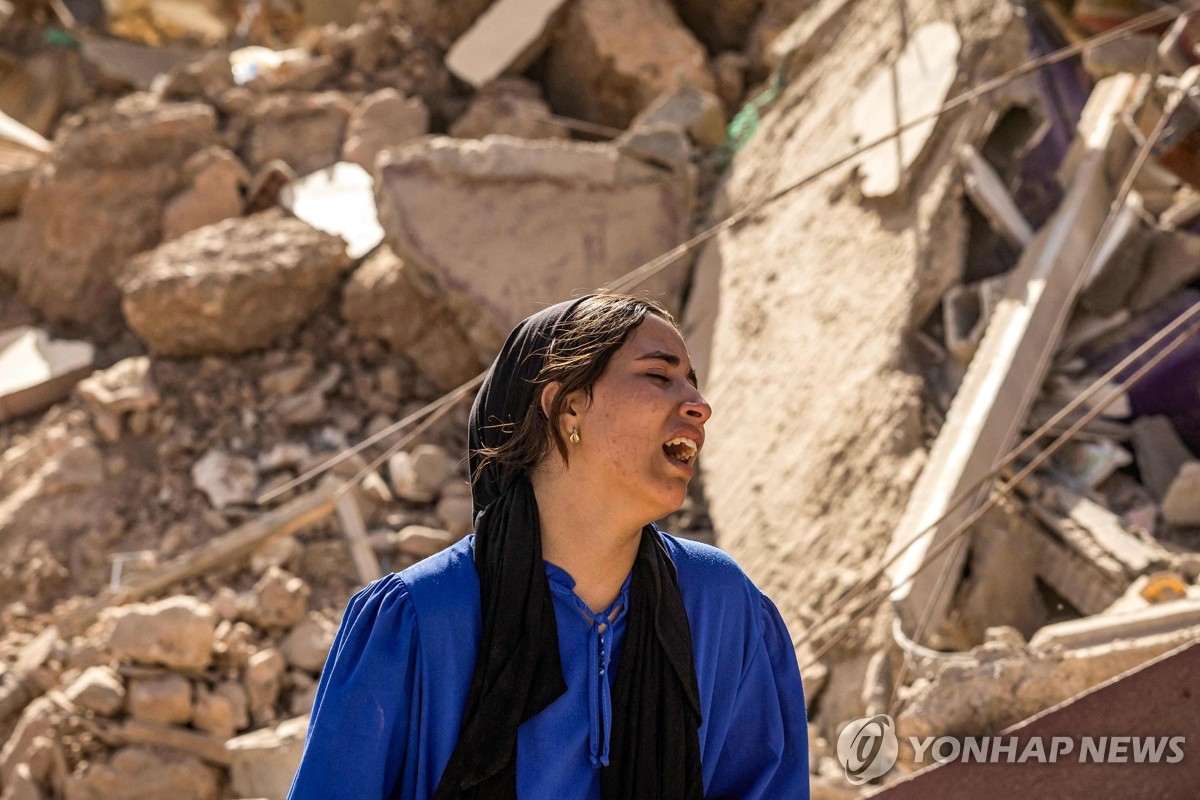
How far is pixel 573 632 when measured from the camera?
211 centimetres

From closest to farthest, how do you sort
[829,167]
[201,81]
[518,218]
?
[829,167] → [518,218] → [201,81]

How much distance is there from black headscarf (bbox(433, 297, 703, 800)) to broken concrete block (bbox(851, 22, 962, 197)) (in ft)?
12.0

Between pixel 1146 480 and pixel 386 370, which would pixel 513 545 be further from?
pixel 386 370

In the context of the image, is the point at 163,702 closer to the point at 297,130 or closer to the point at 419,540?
the point at 419,540

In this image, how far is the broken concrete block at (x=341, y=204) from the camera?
8.09 meters

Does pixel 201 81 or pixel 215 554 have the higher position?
pixel 201 81

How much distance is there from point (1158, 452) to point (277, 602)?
3655 mm

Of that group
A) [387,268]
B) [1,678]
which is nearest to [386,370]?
[387,268]

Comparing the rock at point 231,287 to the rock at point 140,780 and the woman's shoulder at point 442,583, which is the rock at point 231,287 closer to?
the rock at point 140,780

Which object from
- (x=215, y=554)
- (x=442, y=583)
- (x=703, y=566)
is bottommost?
(x=215, y=554)

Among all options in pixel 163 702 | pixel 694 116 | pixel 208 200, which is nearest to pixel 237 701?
pixel 163 702

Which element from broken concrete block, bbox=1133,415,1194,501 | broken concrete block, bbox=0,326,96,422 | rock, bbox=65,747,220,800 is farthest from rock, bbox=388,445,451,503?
broken concrete block, bbox=1133,415,1194,501

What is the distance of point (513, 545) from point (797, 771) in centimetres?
64

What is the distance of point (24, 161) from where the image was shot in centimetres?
977
